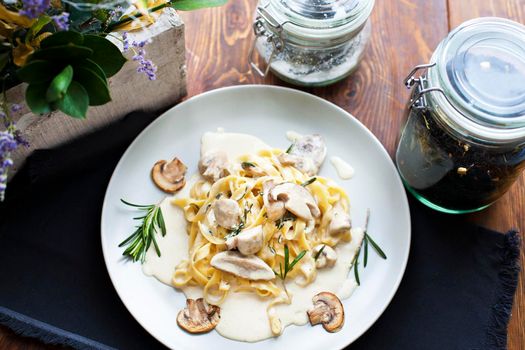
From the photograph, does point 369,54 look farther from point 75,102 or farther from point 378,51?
point 75,102

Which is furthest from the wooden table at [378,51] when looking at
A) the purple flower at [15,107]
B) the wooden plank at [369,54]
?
the purple flower at [15,107]

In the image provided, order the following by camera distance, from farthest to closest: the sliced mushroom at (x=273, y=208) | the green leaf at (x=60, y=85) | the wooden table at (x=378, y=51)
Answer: the wooden table at (x=378, y=51), the sliced mushroom at (x=273, y=208), the green leaf at (x=60, y=85)

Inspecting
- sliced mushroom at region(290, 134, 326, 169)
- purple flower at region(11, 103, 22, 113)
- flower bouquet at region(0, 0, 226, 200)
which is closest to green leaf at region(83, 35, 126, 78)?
flower bouquet at region(0, 0, 226, 200)

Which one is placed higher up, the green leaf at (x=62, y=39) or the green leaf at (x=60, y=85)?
the green leaf at (x=62, y=39)

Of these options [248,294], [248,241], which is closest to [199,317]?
[248,294]

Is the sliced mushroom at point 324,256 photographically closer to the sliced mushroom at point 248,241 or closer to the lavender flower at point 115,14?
the sliced mushroom at point 248,241
